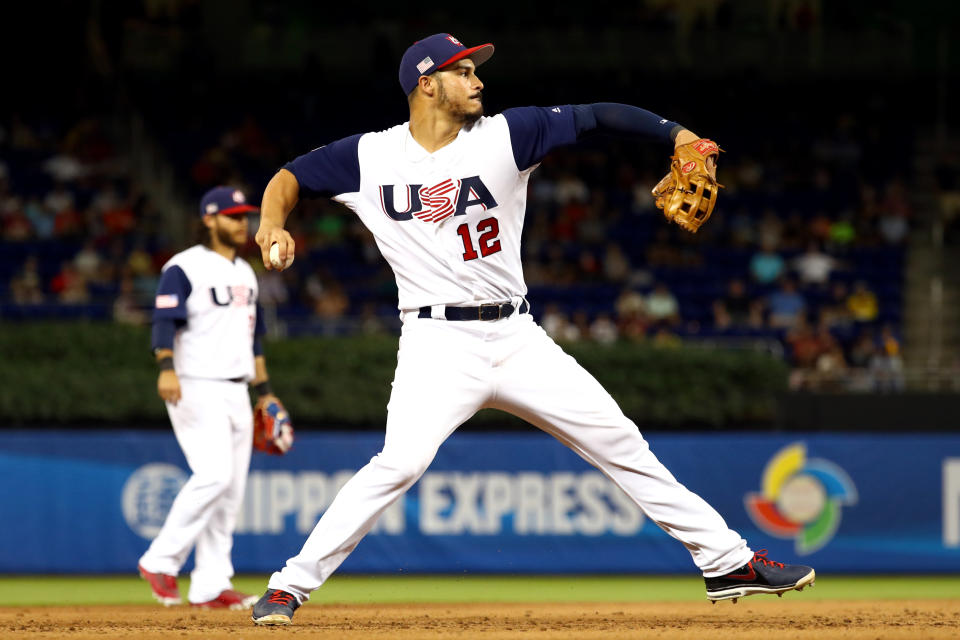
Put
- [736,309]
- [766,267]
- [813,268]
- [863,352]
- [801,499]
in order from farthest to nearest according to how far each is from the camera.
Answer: [766,267]
[813,268]
[736,309]
[863,352]
[801,499]

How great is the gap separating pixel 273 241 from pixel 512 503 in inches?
233

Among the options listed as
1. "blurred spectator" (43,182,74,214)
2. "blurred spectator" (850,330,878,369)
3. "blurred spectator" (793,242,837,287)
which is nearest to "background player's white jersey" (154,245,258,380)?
"blurred spectator" (850,330,878,369)

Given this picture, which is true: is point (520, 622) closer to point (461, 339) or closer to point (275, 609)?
point (275, 609)

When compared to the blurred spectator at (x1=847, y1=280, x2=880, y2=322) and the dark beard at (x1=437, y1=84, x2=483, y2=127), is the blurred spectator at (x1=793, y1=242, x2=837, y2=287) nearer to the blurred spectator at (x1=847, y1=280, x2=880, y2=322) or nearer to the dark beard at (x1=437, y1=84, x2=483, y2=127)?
the blurred spectator at (x1=847, y1=280, x2=880, y2=322)

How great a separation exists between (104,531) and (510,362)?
618 cm

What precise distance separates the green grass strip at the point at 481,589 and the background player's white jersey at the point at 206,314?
1.75 meters

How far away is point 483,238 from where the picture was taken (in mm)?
4906

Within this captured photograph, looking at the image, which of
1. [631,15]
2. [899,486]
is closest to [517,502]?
[899,486]

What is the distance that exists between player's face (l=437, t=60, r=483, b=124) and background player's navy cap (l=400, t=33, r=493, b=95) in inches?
1.6

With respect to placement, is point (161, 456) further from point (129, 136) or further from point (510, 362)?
point (129, 136)

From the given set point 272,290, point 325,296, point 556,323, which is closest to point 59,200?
point 272,290

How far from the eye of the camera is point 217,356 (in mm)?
7117

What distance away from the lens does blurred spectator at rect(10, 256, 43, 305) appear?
47.0 ft

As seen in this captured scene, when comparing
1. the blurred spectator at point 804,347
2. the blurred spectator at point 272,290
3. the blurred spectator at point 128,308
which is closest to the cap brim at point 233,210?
the blurred spectator at point 128,308
